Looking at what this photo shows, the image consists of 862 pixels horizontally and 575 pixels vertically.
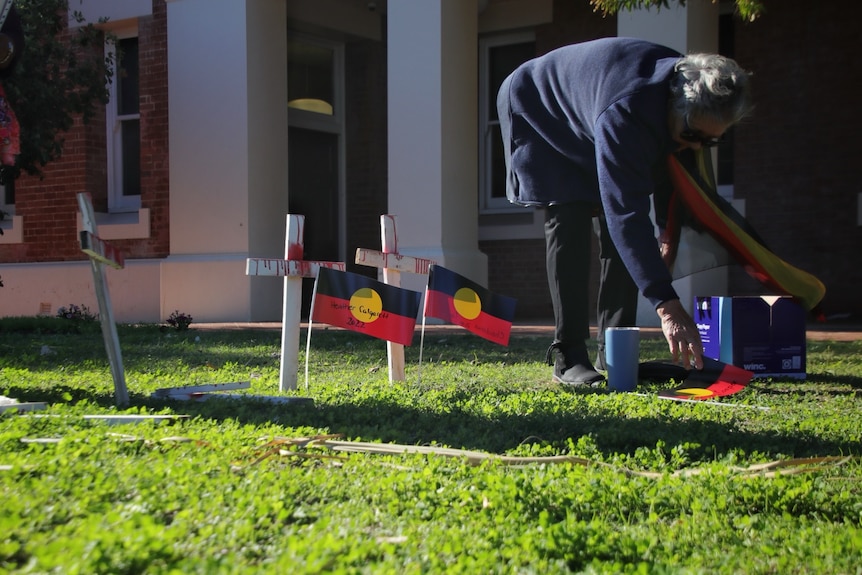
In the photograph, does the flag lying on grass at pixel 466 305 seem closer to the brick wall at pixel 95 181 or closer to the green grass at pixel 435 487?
the green grass at pixel 435 487

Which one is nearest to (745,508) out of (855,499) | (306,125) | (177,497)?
(855,499)

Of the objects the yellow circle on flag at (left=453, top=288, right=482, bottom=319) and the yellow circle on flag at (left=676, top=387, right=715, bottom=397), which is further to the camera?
the yellow circle on flag at (left=453, top=288, right=482, bottom=319)

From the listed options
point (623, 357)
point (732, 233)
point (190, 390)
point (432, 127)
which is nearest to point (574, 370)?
point (623, 357)

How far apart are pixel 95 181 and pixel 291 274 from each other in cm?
966

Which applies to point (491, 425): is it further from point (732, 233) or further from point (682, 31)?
point (682, 31)

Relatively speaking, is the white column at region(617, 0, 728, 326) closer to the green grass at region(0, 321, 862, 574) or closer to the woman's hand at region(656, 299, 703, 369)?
the green grass at region(0, 321, 862, 574)

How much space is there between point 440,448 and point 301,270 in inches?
73.0

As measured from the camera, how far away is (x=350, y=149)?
48.3ft

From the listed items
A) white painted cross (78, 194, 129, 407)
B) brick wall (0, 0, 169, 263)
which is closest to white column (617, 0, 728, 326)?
brick wall (0, 0, 169, 263)

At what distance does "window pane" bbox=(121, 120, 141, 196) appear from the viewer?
13.9 meters

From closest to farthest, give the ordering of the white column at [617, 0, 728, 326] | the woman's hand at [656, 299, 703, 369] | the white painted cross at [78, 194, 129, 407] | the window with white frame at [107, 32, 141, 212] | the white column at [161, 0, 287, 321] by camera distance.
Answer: the woman's hand at [656, 299, 703, 369], the white painted cross at [78, 194, 129, 407], the white column at [617, 0, 728, 326], the white column at [161, 0, 287, 321], the window with white frame at [107, 32, 141, 212]

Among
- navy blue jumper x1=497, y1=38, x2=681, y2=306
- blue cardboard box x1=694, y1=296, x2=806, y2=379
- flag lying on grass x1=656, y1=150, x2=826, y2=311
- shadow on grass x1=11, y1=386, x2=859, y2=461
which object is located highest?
navy blue jumper x1=497, y1=38, x2=681, y2=306

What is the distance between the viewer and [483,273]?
11531 millimetres

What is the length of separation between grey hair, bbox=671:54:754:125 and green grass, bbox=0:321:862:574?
1.36 metres
